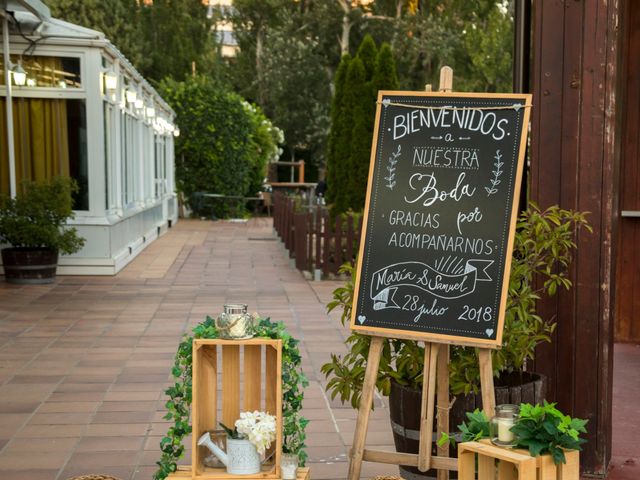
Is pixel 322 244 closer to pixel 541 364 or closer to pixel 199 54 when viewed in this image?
pixel 541 364

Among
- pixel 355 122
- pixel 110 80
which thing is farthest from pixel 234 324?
pixel 355 122

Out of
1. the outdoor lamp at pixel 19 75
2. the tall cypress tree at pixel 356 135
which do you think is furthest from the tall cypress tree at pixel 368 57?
the outdoor lamp at pixel 19 75

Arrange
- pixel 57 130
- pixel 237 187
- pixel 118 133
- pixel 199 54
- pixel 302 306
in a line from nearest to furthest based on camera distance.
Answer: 1. pixel 302 306
2. pixel 57 130
3. pixel 118 133
4. pixel 237 187
5. pixel 199 54

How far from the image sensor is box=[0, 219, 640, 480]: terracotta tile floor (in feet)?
15.4

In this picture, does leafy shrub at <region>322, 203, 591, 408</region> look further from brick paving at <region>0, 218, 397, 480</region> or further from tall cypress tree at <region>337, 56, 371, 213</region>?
tall cypress tree at <region>337, 56, 371, 213</region>

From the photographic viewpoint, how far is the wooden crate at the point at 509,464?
2852mm

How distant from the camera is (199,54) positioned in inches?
1478

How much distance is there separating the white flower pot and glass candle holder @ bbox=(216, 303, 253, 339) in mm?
387

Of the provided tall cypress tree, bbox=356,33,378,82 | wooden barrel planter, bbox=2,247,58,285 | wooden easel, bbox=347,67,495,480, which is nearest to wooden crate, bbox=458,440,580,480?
wooden easel, bbox=347,67,495,480

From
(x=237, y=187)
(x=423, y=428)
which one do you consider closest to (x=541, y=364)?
(x=423, y=428)

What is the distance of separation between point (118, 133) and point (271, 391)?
10.1m

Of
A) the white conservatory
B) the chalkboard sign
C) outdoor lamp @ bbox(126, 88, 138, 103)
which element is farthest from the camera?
outdoor lamp @ bbox(126, 88, 138, 103)

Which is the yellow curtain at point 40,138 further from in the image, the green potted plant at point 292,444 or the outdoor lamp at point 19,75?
the green potted plant at point 292,444

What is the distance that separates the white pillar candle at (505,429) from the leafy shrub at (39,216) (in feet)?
28.9
